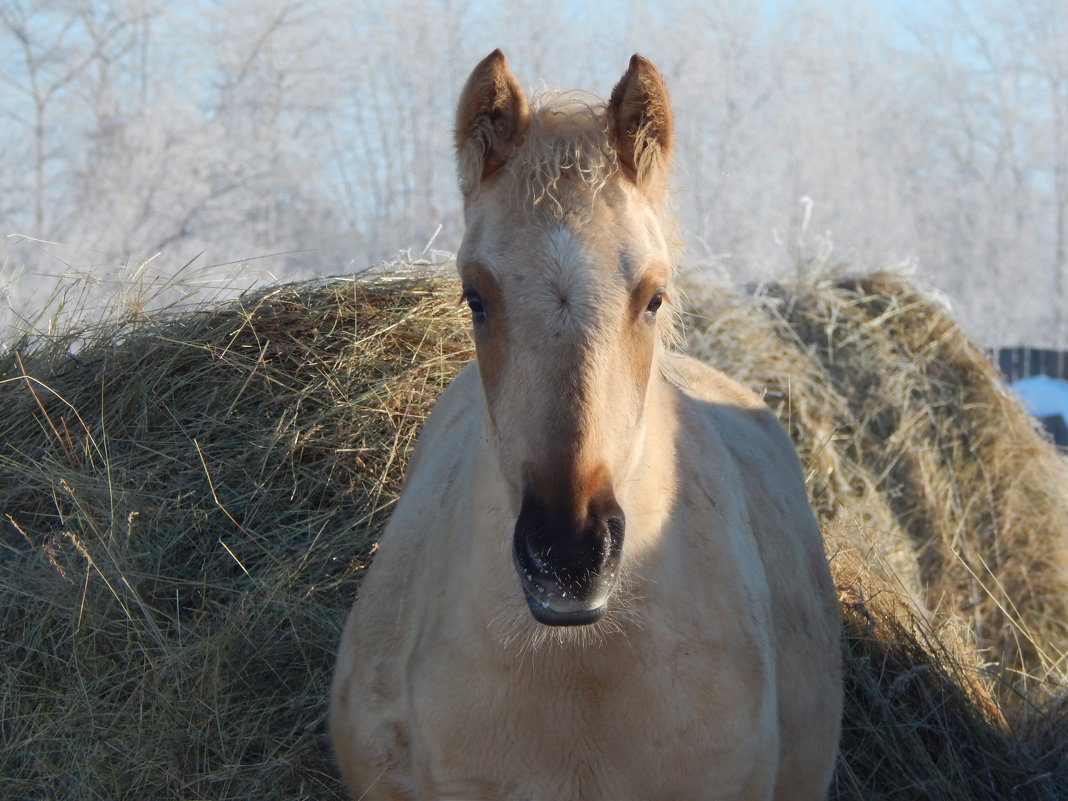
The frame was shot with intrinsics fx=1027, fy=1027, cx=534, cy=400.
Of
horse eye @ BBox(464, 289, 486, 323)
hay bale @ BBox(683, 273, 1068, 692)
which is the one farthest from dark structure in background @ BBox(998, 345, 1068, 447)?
horse eye @ BBox(464, 289, 486, 323)

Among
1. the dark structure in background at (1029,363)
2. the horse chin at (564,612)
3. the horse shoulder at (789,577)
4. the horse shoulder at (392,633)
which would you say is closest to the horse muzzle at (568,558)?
the horse chin at (564,612)

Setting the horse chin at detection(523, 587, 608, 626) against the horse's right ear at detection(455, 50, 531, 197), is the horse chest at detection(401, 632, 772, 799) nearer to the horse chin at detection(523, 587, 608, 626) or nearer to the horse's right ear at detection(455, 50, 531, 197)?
the horse chin at detection(523, 587, 608, 626)

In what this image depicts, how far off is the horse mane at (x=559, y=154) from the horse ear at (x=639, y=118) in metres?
0.04

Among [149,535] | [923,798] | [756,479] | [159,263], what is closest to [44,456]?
[149,535]

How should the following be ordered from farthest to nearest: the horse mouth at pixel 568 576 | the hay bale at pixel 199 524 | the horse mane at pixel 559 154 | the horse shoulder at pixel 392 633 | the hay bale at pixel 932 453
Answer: the hay bale at pixel 932 453 < the hay bale at pixel 199 524 < the horse shoulder at pixel 392 633 < the horse mane at pixel 559 154 < the horse mouth at pixel 568 576

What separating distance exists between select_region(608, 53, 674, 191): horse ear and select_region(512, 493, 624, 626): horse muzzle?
859mm

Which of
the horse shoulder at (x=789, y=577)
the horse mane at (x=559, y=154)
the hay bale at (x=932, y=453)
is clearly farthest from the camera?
the hay bale at (x=932, y=453)

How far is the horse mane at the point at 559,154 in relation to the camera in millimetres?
2205

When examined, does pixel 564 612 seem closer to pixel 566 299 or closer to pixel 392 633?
pixel 566 299

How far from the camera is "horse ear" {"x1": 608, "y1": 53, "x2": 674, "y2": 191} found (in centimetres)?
234

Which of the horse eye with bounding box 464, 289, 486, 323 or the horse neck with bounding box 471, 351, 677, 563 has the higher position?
the horse eye with bounding box 464, 289, 486, 323

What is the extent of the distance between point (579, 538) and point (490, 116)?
104cm

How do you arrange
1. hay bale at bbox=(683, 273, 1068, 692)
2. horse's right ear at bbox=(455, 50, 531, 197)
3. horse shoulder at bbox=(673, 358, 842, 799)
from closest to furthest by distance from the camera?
horse's right ear at bbox=(455, 50, 531, 197)
horse shoulder at bbox=(673, 358, 842, 799)
hay bale at bbox=(683, 273, 1068, 692)

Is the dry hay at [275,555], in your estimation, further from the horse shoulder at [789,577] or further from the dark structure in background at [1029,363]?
the dark structure in background at [1029,363]
